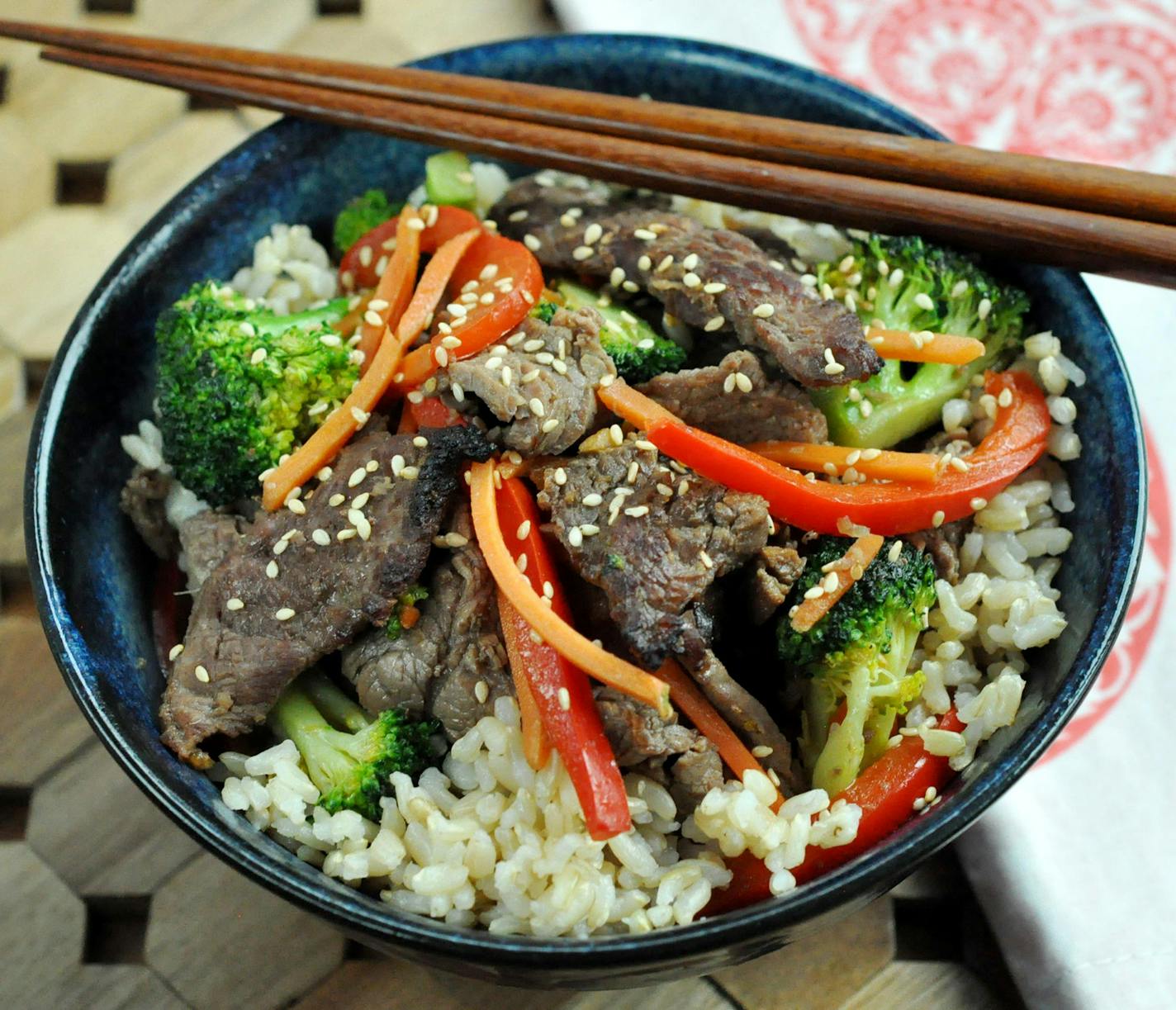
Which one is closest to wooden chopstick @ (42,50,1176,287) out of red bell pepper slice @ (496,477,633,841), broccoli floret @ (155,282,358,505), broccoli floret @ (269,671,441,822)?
broccoli floret @ (155,282,358,505)

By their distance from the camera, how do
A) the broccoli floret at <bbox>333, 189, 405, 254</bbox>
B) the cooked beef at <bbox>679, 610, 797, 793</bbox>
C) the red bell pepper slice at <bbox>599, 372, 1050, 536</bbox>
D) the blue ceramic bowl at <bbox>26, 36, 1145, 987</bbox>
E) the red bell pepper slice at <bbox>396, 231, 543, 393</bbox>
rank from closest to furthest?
the blue ceramic bowl at <bbox>26, 36, 1145, 987</bbox>, the cooked beef at <bbox>679, 610, 797, 793</bbox>, the red bell pepper slice at <bbox>599, 372, 1050, 536</bbox>, the red bell pepper slice at <bbox>396, 231, 543, 393</bbox>, the broccoli floret at <bbox>333, 189, 405, 254</bbox>

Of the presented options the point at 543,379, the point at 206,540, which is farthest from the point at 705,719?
the point at 206,540

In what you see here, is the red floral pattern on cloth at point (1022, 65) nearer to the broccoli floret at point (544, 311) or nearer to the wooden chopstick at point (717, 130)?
the wooden chopstick at point (717, 130)

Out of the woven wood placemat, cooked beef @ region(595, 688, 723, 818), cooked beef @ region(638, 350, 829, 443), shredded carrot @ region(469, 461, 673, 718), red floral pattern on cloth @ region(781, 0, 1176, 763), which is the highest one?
red floral pattern on cloth @ region(781, 0, 1176, 763)

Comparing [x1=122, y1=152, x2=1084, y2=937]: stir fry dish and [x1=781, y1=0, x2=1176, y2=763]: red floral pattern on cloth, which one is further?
[x1=781, y1=0, x2=1176, y2=763]: red floral pattern on cloth

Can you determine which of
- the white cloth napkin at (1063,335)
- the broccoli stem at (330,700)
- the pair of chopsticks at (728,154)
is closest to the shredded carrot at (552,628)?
the broccoli stem at (330,700)

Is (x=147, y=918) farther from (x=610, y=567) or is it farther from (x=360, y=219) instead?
(x=360, y=219)

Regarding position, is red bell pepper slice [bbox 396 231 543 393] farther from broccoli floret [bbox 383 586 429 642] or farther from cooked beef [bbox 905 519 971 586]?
cooked beef [bbox 905 519 971 586]
